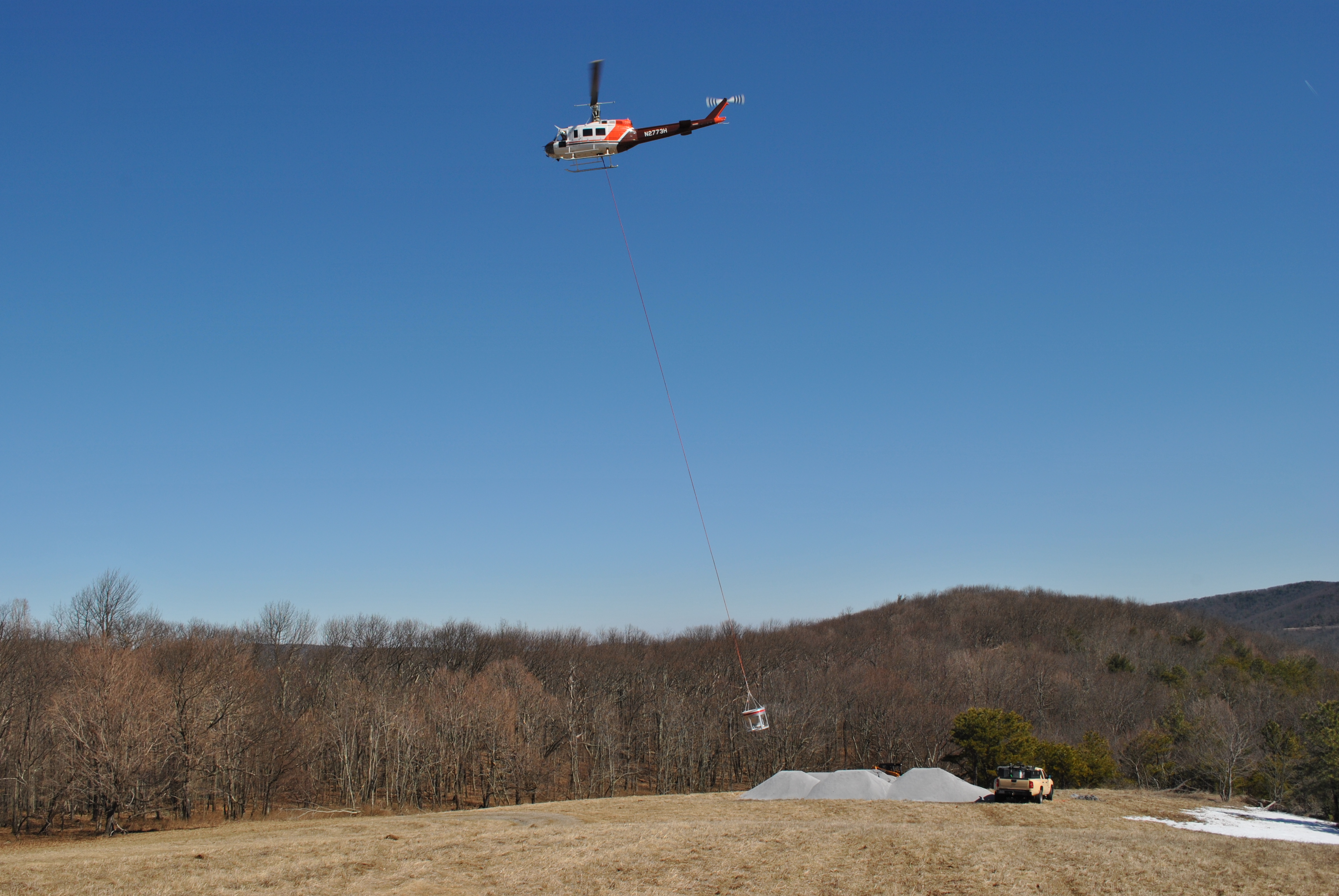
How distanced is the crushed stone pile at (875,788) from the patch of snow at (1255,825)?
7.23 m

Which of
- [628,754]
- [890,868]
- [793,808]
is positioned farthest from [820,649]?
[890,868]

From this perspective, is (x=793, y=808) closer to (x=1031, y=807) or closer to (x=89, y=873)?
(x=1031, y=807)

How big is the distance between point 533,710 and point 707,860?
5574 centimetres

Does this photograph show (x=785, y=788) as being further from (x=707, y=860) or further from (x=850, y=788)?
(x=707, y=860)

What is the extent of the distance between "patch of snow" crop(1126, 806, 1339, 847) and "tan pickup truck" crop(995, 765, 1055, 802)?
3.66m

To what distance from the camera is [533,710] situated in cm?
7425

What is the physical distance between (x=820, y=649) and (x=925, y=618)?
3488 centimetres

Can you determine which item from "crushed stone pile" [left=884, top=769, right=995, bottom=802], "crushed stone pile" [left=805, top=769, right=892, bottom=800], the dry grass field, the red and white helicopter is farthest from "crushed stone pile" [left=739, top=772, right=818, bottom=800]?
the red and white helicopter

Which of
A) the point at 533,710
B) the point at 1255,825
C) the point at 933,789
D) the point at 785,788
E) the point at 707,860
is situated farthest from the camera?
the point at 533,710

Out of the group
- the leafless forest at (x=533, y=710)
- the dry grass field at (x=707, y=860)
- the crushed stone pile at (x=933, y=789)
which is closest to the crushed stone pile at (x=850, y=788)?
the crushed stone pile at (x=933, y=789)

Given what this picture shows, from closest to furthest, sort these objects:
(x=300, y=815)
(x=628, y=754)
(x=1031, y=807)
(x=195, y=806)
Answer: (x=1031, y=807)
(x=300, y=815)
(x=195, y=806)
(x=628, y=754)

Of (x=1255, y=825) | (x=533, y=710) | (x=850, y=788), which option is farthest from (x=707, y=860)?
(x=533, y=710)

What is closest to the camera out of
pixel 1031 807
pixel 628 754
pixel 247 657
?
pixel 1031 807

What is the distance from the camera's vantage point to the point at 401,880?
2023 centimetres
